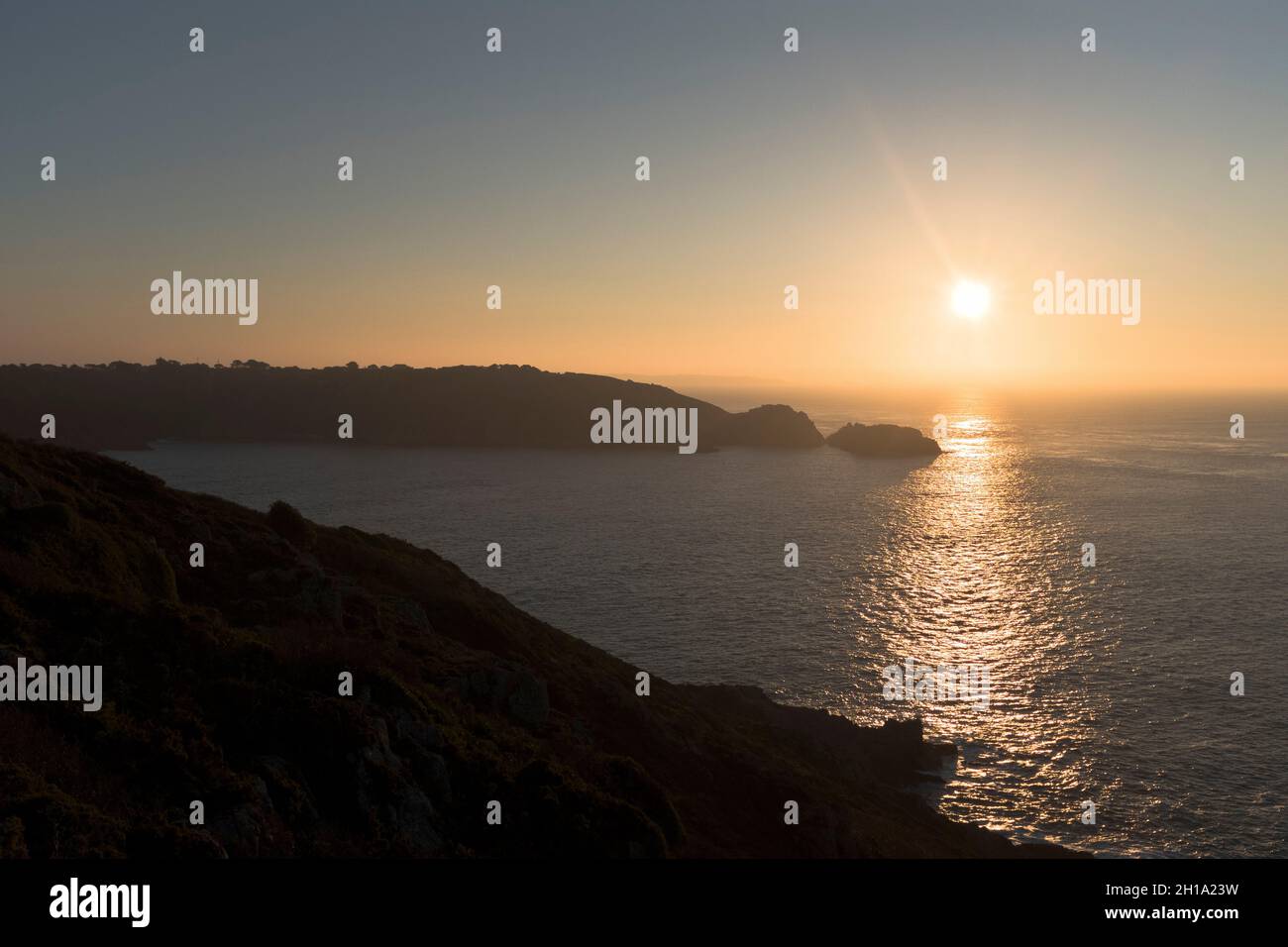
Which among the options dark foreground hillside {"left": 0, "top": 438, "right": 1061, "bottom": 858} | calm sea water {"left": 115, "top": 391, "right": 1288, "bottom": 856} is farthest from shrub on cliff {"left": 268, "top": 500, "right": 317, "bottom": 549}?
calm sea water {"left": 115, "top": 391, "right": 1288, "bottom": 856}

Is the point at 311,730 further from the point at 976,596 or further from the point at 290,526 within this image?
the point at 976,596

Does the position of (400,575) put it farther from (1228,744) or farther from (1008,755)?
(1228,744)

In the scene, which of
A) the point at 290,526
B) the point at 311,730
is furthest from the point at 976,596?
the point at 311,730

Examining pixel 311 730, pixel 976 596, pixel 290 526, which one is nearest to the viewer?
pixel 311 730

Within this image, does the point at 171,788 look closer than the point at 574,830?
Yes

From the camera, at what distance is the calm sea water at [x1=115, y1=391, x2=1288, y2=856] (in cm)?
4422

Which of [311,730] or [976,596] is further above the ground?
[311,730]

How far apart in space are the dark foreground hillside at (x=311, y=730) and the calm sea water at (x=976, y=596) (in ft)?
36.3

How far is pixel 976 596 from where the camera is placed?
79812 mm

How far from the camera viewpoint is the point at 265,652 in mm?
21172

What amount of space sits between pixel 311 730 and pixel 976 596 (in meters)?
73.1

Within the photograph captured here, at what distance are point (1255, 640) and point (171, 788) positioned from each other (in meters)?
74.0

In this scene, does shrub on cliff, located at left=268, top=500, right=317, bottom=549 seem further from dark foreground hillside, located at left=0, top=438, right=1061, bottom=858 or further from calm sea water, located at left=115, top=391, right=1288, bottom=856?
calm sea water, located at left=115, top=391, right=1288, bottom=856
